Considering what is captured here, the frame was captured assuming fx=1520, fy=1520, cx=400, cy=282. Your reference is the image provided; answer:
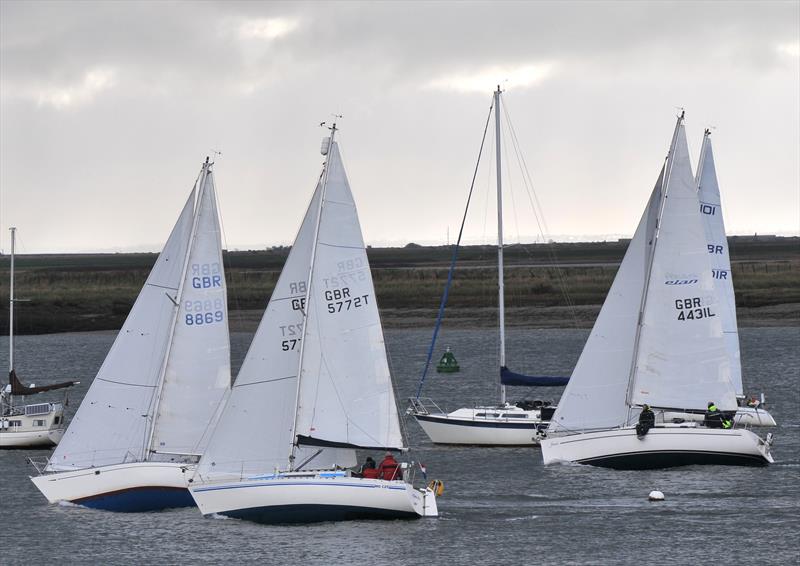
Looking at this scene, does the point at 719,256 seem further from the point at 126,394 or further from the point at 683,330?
the point at 126,394

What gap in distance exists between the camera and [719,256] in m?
64.1

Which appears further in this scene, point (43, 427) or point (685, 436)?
point (43, 427)

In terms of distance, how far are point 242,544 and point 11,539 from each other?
743cm

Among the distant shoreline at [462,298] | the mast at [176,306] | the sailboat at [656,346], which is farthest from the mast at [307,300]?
the distant shoreline at [462,298]

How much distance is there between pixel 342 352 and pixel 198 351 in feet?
20.9

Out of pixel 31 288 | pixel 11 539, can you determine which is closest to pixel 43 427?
pixel 11 539

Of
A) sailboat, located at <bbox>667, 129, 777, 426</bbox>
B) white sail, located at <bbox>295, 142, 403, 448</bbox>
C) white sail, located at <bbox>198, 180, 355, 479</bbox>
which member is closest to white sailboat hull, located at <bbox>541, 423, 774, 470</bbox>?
sailboat, located at <bbox>667, 129, 777, 426</bbox>

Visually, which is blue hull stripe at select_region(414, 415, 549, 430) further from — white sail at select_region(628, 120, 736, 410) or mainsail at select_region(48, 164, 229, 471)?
mainsail at select_region(48, 164, 229, 471)

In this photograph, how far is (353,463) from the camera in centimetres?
4431

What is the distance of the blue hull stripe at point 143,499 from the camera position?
152 ft

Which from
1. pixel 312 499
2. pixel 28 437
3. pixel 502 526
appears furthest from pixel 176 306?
pixel 28 437

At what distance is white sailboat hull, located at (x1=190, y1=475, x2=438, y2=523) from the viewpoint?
4212 cm

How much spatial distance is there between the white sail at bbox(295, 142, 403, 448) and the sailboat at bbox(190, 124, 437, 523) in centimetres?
3

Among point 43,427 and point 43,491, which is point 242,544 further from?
point 43,427
